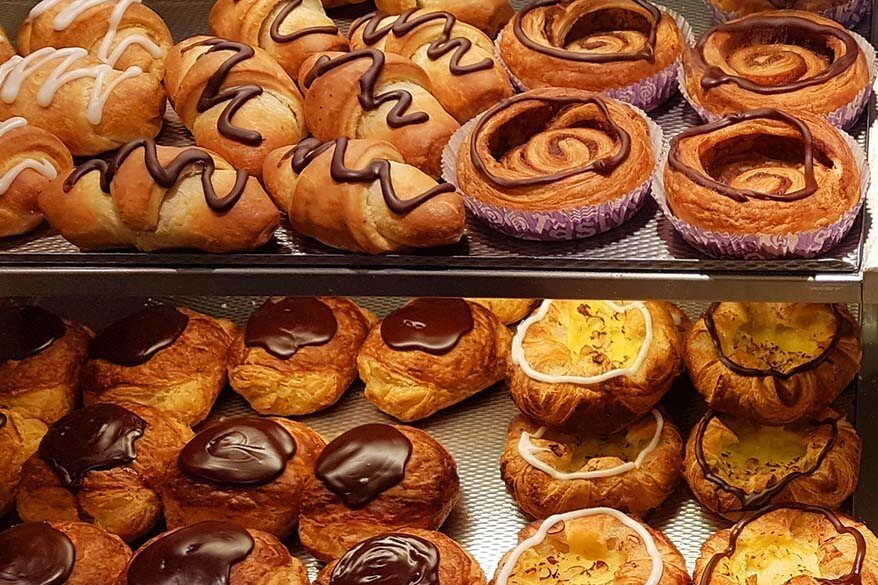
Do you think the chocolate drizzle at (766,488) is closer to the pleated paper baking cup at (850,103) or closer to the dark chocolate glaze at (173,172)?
the pleated paper baking cup at (850,103)

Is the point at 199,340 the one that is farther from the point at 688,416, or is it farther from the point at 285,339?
the point at 688,416

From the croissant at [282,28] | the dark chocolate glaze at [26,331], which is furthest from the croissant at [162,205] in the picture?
the dark chocolate glaze at [26,331]

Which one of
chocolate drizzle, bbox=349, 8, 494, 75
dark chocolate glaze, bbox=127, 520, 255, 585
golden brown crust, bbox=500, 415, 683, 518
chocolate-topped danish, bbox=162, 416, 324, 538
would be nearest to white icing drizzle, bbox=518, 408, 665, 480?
golden brown crust, bbox=500, 415, 683, 518

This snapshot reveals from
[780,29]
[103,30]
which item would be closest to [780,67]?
[780,29]

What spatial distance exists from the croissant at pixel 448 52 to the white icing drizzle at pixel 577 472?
0.77 m

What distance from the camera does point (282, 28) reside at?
2781 millimetres

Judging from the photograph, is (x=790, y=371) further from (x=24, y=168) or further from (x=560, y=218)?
(x=24, y=168)

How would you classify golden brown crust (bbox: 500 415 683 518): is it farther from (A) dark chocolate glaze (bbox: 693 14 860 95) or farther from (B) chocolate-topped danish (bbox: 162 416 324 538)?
(A) dark chocolate glaze (bbox: 693 14 860 95)

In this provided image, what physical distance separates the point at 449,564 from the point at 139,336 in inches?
42.3

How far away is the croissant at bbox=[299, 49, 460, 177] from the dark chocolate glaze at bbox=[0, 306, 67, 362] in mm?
1081

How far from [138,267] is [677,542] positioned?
1.35 m

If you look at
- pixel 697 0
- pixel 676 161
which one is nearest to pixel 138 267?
pixel 676 161

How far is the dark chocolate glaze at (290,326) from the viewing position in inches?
116

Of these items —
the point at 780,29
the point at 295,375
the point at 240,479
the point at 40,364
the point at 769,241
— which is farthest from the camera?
the point at 40,364
